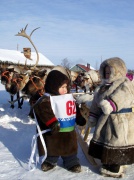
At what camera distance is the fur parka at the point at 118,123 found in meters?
2.96

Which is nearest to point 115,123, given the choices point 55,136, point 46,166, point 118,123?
point 118,123

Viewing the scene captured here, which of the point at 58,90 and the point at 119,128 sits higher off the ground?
the point at 58,90

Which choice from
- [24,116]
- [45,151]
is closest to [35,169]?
[45,151]

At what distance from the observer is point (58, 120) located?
10.7 feet

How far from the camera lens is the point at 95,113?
3.32 metres

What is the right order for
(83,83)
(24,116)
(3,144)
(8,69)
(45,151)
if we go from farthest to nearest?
(83,83) < (8,69) < (24,116) < (3,144) < (45,151)

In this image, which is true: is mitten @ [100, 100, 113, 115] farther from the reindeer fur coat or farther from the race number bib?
the reindeer fur coat

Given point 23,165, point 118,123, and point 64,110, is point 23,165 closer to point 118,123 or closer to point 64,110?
point 64,110

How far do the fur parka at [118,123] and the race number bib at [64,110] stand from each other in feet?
1.34

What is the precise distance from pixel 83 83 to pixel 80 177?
10.3 meters

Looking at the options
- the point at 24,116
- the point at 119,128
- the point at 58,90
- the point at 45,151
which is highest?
the point at 58,90

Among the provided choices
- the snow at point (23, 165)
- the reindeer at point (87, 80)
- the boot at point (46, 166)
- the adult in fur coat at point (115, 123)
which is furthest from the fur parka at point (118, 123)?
the reindeer at point (87, 80)

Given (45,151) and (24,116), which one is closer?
(45,151)

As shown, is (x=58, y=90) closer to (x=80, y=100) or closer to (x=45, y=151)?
(x=45, y=151)
